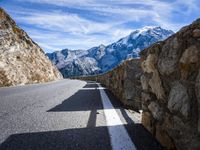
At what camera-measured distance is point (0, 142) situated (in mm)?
3201

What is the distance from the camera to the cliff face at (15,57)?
23.5m

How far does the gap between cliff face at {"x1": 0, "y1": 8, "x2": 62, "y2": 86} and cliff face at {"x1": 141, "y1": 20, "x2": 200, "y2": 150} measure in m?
18.8

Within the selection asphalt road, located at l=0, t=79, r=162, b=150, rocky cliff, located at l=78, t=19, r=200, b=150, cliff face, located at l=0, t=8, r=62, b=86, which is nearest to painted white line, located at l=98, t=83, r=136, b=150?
asphalt road, located at l=0, t=79, r=162, b=150

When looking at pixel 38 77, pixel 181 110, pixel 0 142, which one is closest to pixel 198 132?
pixel 181 110

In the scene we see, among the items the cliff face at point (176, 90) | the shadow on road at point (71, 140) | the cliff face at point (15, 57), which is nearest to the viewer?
the cliff face at point (176, 90)

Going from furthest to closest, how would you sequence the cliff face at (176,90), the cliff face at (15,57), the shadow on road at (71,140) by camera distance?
the cliff face at (15,57) < the shadow on road at (71,140) < the cliff face at (176,90)

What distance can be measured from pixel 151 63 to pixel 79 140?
5.02ft

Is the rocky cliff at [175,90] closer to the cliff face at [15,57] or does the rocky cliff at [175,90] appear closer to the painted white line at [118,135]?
the painted white line at [118,135]

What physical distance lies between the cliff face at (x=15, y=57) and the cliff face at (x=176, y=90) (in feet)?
61.6

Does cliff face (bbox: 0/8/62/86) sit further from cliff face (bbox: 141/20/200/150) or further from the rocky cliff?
cliff face (bbox: 141/20/200/150)

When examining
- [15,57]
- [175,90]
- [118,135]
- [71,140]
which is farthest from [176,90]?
[15,57]

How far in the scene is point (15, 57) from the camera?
27625mm

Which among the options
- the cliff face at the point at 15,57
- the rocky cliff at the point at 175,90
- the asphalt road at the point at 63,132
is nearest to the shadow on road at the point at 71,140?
the asphalt road at the point at 63,132

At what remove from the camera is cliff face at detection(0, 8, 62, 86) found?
2345 cm
